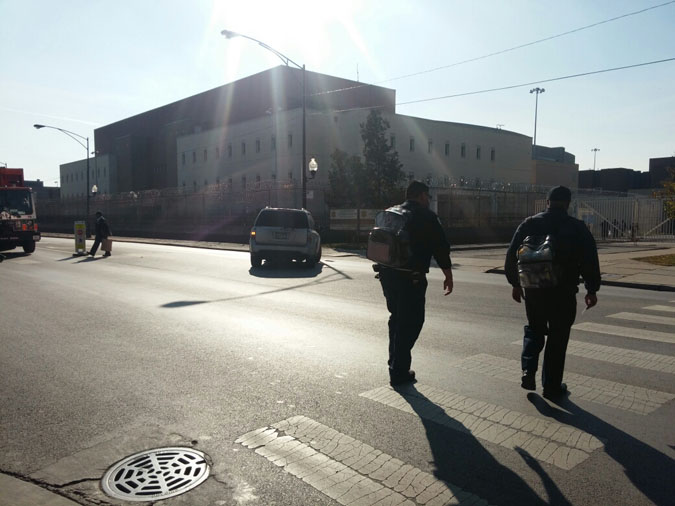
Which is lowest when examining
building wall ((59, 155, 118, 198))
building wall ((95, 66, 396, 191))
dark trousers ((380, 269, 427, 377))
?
dark trousers ((380, 269, 427, 377))

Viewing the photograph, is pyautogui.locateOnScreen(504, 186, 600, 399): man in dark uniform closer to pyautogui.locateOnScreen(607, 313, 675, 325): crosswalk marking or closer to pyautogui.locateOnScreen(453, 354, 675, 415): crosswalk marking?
pyautogui.locateOnScreen(453, 354, 675, 415): crosswalk marking

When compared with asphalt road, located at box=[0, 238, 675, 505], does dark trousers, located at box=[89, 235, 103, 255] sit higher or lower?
higher

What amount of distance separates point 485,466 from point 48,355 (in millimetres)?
5288

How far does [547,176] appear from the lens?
80.2 meters

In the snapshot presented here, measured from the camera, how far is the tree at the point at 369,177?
→ 108 ft

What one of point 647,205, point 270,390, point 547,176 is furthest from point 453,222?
point 547,176

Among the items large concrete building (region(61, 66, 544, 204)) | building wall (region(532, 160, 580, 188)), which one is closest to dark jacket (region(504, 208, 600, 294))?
large concrete building (region(61, 66, 544, 204))

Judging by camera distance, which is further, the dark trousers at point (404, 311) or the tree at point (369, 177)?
the tree at point (369, 177)

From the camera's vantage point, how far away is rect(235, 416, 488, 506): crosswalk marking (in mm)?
3289

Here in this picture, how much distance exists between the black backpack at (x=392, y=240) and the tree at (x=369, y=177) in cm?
2681

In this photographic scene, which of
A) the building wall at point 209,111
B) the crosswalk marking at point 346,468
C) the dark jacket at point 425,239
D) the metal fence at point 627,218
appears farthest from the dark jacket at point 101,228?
the building wall at point 209,111

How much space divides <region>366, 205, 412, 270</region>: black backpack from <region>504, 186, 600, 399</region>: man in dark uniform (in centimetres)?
108

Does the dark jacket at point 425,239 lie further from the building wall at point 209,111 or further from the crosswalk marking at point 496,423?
the building wall at point 209,111

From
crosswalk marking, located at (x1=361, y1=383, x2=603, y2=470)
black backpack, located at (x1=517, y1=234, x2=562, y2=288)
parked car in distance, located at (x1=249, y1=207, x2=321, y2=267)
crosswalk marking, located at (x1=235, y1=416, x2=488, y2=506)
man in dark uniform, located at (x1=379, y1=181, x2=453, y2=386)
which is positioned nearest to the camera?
crosswalk marking, located at (x1=235, y1=416, x2=488, y2=506)
